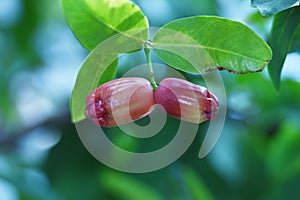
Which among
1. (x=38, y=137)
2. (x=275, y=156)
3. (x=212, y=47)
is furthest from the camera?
(x=38, y=137)

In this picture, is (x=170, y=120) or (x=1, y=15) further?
(x=1, y=15)

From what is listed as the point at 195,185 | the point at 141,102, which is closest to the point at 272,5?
the point at 141,102

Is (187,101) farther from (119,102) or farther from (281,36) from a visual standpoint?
(281,36)

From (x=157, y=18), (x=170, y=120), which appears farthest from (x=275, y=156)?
(x=157, y=18)

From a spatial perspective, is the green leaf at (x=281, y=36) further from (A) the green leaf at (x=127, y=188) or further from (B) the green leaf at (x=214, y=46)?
(A) the green leaf at (x=127, y=188)

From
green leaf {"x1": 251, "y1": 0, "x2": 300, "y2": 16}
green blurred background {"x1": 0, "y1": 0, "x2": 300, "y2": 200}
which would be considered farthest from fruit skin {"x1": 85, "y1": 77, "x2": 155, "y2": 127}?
green blurred background {"x1": 0, "y1": 0, "x2": 300, "y2": 200}

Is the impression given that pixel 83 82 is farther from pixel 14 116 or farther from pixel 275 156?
pixel 14 116

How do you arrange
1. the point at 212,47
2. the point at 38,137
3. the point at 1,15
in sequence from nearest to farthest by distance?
the point at 212,47 → the point at 38,137 → the point at 1,15
